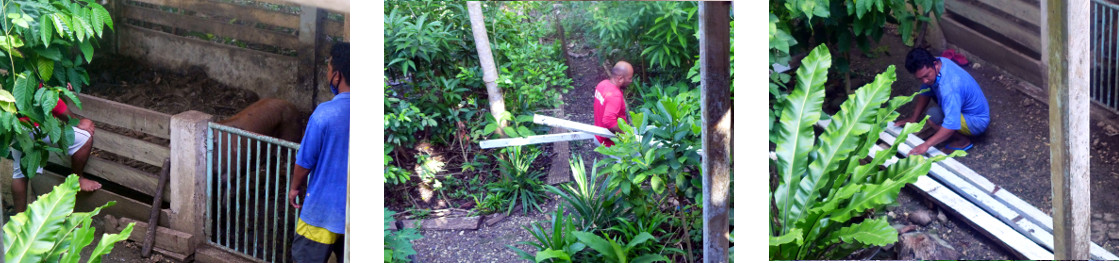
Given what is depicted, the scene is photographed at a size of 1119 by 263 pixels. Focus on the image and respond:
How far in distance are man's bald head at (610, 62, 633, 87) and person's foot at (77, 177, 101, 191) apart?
1916 millimetres

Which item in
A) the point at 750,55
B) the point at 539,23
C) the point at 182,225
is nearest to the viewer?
the point at 750,55

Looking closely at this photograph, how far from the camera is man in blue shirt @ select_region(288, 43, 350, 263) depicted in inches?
94.0

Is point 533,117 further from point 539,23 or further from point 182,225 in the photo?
point 182,225

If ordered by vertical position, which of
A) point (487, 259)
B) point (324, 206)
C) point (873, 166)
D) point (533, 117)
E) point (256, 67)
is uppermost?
point (256, 67)

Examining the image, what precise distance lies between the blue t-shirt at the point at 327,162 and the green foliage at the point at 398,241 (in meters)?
0.20

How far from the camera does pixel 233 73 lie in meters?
2.72

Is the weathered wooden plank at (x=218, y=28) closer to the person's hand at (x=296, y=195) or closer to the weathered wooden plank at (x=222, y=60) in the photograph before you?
the weathered wooden plank at (x=222, y=60)

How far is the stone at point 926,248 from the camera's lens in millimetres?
2529

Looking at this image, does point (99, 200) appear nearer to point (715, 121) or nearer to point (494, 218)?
point (494, 218)

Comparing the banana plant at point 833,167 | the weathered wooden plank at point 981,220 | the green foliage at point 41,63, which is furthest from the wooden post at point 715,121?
the green foliage at point 41,63

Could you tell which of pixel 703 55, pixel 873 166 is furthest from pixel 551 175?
pixel 873 166

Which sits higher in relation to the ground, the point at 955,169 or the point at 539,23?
the point at 539,23

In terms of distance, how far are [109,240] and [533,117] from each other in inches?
55.2

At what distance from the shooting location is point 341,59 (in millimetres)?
2496
